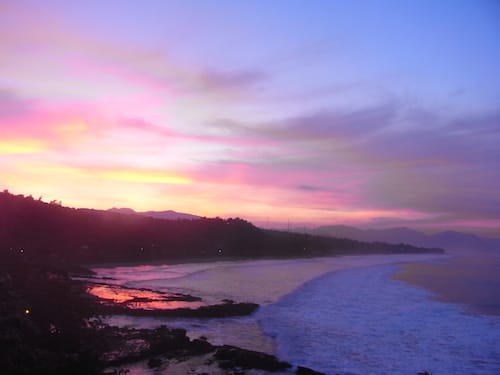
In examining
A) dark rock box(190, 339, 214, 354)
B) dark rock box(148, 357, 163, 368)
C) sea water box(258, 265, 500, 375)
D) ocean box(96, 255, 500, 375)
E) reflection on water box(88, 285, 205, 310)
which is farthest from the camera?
reflection on water box(88, 285, 205, 310)

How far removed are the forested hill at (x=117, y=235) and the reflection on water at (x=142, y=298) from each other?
27.3 feet

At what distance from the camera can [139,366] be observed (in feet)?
43.4

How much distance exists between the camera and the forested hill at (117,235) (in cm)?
5600

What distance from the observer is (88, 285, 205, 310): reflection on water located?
80.3 ft

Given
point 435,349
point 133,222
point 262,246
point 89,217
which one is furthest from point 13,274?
point 262,246

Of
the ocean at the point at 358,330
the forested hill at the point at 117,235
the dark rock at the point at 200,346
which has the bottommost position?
the ocean at the point at 358,330

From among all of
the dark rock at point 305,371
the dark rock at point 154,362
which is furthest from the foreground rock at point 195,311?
the dark rock at point 305,371

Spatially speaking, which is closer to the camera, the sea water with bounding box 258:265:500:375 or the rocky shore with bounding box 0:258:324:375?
the rocky shore with bounding box 0:258:324:375

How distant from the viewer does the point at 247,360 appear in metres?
14.1

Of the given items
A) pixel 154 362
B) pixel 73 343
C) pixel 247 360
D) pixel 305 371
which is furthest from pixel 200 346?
pixel 73 343

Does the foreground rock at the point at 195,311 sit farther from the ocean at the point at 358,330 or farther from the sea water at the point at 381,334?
the sea water at the point at 381,334

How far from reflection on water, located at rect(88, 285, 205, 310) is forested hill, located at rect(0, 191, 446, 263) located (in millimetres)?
8331

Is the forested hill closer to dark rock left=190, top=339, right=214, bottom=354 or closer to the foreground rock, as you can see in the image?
the foreground rock

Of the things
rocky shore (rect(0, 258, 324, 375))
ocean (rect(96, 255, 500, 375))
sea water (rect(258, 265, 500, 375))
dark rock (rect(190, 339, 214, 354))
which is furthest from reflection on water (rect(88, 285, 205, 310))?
dark rock (rect(190, 339, 214, 354))
